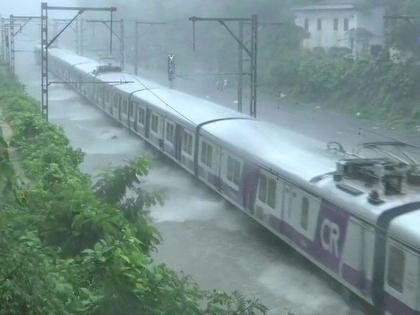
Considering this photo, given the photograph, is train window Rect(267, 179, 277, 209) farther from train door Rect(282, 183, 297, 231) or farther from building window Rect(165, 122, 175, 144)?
building window Rect(165, 122, 175, 144)

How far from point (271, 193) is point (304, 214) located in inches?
44.1

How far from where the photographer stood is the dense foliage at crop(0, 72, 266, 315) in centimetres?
370

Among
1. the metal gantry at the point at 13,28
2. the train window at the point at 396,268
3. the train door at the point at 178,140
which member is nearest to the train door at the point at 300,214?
the train window at the point at 396,268

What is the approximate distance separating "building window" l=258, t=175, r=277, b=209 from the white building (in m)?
22.6

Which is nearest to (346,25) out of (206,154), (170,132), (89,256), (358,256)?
(170,132)

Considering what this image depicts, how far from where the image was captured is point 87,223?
18.6ft

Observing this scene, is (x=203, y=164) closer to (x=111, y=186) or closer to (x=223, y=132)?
(x=223, y=132)

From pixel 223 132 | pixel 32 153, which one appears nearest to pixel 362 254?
pixel 223 132

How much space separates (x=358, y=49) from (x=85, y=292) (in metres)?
30.2

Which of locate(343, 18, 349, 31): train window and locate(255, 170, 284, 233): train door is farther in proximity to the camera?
locate(343, 18, 349, 31): train window

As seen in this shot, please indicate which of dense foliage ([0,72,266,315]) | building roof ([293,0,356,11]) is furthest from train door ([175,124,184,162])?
building roof ([293,0,356,11])

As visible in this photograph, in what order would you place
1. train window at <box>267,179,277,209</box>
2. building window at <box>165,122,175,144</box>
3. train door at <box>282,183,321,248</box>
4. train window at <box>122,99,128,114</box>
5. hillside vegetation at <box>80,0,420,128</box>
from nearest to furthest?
train door at <box>282,183,321,248</box> → train window at <box>267,179,277,209</box> → building window at <box>165,122,175,144</box> → train window at <box>122,99,128,114</box> → hillside vegetation at <box>80,0,420,128</box>

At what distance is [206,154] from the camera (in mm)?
12992

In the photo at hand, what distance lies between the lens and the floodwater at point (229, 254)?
8.61 meters
